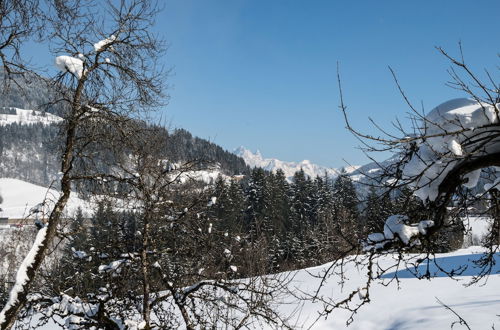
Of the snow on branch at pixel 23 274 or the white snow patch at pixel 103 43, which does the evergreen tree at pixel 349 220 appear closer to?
the snow on branch at pixel 23 274

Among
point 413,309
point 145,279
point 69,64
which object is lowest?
point 413,309

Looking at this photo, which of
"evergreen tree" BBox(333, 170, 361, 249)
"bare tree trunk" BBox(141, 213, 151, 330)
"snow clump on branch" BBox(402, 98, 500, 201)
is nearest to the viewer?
"snow clump on branch" BBox(402, 98, 500, 201)

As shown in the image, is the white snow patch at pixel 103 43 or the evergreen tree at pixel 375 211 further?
the white snow patch at pixel 103 43

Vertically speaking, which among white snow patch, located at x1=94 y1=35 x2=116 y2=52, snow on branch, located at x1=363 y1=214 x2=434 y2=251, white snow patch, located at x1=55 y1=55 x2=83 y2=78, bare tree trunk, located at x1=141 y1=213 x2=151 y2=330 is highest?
white snow patch, located at x1=94 y1=35 x2=116 y2=52

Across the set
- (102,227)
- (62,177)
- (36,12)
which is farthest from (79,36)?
(102,227)

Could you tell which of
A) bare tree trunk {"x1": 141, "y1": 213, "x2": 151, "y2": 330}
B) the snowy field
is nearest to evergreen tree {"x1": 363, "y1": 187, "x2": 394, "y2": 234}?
Result: bare tree trunk {"x1": 141, "y1": 213, "x2": 151, "y2": 330}

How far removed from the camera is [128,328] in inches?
199

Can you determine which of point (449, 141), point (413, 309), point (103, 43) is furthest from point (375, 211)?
point (413, 309)

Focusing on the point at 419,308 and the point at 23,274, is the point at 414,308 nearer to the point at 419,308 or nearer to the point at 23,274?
the point at 419,308

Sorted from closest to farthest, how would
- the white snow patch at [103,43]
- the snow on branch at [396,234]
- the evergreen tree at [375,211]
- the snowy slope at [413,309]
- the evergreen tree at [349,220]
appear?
the snow on branch at [396,234]
the evergreen tree at [349,220]
the evergreen tree at [375,211]
the white snow patch at [103,43]
the snowy slope at [413,309]

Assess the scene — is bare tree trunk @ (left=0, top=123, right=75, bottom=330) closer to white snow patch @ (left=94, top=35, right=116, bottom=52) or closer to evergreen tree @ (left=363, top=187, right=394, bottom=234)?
white snow patch @ (left=94, top=35, right=116, bottom=52)

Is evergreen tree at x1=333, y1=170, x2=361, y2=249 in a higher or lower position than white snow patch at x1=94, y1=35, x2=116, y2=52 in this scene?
lower

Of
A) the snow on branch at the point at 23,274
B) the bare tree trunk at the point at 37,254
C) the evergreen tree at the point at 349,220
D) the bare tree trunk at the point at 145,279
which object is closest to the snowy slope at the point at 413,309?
the evergreen tree at the point at 349,220

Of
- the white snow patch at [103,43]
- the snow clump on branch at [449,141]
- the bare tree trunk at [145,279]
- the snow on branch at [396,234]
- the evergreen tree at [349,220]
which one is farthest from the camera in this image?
the bare tree trunk at [145,279]
